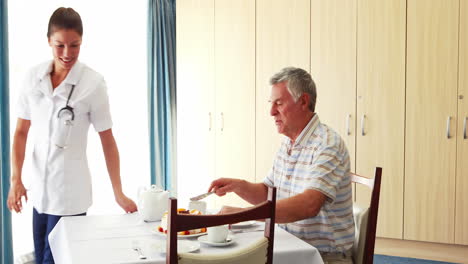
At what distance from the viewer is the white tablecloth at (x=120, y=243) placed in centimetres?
147

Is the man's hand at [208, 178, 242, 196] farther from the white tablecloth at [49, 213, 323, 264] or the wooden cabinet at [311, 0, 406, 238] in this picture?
the wooden cabinet at [311, 0, 406, 238]

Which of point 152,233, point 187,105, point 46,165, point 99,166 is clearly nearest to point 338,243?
point 152,233

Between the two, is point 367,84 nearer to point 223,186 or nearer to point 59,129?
point 223,186

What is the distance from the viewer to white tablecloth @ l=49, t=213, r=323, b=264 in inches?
58.0

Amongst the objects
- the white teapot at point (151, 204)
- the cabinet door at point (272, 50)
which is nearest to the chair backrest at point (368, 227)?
the white teapot at point (151, 204)

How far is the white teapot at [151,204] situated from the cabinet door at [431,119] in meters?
2.28

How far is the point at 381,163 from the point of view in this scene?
3.67 meters

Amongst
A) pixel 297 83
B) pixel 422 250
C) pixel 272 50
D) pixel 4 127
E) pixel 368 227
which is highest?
pixel 272 50

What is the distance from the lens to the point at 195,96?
4.51m

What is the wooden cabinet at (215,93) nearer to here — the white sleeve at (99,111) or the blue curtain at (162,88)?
the blue curtain at (162,88)

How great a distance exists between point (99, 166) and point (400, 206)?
2.42 m

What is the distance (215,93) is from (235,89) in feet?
0.71

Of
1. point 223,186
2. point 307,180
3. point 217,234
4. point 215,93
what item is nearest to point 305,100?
point 307,180

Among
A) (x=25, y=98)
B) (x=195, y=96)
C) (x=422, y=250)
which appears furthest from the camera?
(x=195, y=96)
